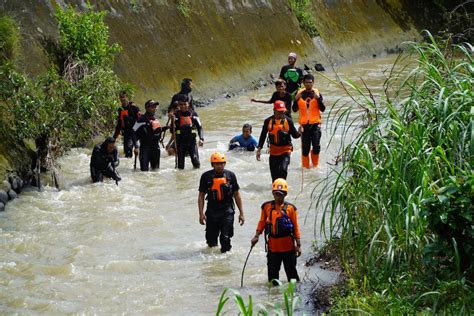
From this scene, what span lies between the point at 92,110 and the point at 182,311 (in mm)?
7506

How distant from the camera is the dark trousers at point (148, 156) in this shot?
17.4 m

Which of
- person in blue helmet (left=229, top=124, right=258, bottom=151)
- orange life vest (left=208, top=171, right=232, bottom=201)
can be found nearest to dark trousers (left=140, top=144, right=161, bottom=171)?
person in blue helmet (left=229, top=124, right=258, bottom=151)

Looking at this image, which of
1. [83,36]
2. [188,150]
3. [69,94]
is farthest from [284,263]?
[83,36]

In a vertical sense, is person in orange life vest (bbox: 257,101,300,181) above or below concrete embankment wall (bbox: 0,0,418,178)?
below

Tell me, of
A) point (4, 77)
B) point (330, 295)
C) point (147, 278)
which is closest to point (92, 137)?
point (4, 77)

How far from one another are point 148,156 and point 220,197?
5870 millimetres

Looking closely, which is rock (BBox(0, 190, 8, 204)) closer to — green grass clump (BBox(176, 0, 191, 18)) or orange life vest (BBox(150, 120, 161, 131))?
orange life vest (BBox(150, 120, 161, 131))

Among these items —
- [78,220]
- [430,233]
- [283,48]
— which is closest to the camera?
[430,233]

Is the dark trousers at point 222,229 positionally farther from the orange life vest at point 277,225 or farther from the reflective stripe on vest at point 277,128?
the reflective stripe on vest at point 277,128

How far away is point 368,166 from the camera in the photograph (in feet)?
30.8

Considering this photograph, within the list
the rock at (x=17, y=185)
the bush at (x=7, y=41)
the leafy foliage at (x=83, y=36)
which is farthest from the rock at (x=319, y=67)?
the rock at (x=17, y=185)

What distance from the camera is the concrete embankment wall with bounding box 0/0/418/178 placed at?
832 inches

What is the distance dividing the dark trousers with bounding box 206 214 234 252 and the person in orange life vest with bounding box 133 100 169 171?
211 inches

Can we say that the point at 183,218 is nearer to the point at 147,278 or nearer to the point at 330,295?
the point at 147,278
